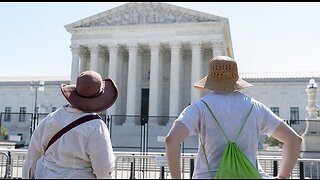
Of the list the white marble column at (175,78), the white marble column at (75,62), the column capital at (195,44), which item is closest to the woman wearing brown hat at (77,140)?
A: the white marble column at (175,78)

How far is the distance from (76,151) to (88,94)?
1.92ft

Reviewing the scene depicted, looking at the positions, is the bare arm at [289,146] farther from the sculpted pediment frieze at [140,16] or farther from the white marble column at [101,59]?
the white marble column at [101,59]

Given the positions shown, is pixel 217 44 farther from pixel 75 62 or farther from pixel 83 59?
pixel 83 59

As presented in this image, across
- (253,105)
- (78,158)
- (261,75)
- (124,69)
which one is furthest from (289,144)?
(261,75)

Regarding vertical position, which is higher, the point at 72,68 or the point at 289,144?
the point at 72,68

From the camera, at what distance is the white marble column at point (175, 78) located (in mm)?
52094

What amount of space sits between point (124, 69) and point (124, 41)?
5.91 meters

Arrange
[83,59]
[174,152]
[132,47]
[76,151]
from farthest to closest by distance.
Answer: [83,59] < [132,47] < [76,151] < [174,152]

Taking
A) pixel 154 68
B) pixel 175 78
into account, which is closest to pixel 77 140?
pixel 175 78

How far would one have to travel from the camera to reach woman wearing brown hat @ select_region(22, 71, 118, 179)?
143 inches

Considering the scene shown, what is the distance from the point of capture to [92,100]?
152 inches

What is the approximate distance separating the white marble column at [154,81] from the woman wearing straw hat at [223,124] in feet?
160

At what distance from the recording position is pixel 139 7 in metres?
55.1

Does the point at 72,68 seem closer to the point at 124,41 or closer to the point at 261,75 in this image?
the point at 124,41
